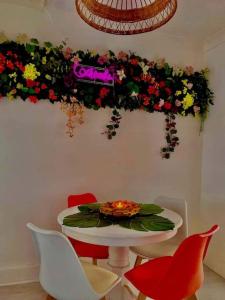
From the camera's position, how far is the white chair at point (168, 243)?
2.13 meters

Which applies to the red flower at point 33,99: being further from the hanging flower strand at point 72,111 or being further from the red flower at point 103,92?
the red flower at point 103,92

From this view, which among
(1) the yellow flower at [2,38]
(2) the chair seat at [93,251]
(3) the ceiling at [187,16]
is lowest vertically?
(2) the chair seat at [93,251]

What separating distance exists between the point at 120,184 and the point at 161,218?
997 mm

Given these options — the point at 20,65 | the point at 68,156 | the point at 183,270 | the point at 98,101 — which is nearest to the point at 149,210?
the point at 183,270

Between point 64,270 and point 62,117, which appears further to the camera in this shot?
point 62,117

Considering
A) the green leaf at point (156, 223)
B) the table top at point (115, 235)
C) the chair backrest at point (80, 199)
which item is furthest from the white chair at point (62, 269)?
the chair backrest at point (80, 199)

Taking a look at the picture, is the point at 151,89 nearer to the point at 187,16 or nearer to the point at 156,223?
the point at 187,16

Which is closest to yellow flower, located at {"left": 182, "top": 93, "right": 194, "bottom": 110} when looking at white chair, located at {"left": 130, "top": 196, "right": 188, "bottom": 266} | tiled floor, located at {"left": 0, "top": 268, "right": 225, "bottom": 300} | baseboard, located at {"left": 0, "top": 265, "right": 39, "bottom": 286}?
white chair, located at {"left": 130, "top": 196, "right": 188, "bottom": 266}

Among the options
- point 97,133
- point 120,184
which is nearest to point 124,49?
point 97,133

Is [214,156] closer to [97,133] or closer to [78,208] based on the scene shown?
[97,133]

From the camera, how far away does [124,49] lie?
2.81 m

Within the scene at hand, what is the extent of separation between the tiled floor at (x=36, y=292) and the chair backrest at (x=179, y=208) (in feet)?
1.86

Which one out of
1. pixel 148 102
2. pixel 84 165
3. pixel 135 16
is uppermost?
pixel 135 16

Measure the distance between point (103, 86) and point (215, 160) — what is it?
1.45m
